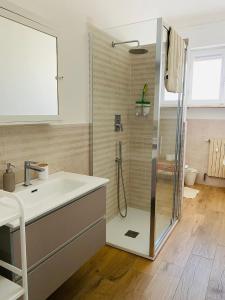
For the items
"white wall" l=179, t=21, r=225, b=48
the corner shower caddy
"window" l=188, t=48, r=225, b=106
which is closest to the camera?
the corner shower caddy

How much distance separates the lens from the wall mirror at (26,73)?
1.47 m

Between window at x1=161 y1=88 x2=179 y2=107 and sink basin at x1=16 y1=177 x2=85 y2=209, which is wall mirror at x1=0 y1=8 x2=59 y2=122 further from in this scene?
window at x1=161 y1=88 x2=179 y2=107

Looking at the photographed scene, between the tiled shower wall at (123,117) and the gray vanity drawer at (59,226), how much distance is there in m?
0.83

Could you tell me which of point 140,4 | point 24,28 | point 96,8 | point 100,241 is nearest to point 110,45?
point 96,8

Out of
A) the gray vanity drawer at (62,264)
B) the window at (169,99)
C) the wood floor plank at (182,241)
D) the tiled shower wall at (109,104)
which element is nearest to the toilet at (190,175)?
the wood floor plank at (182,241)

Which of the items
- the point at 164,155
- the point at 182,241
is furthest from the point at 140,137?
the point at 182,241

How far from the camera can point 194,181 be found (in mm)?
4383

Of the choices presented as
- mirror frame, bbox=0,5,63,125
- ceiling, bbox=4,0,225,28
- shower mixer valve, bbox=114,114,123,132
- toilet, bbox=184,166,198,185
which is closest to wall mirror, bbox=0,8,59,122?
mirror frame, bbox=0,5,63,125

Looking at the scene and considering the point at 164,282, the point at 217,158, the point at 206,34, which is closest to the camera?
the point at 164,282

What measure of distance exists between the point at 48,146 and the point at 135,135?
1415mm

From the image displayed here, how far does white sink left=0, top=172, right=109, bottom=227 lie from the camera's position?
1.28m

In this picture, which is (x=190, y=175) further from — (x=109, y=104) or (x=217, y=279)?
(x=217, y=279)

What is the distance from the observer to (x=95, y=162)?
2.49 metres

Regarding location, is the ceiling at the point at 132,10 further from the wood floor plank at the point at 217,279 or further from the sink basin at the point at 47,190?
the wood floor plank at the point at 217,279
